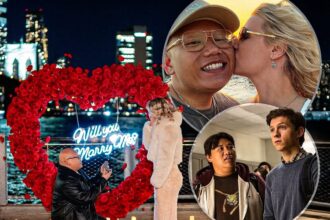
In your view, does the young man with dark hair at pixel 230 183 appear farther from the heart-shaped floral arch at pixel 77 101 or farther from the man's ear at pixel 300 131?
the heart-shaped floral arch at pixel 77 101

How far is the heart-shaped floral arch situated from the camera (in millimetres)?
7711

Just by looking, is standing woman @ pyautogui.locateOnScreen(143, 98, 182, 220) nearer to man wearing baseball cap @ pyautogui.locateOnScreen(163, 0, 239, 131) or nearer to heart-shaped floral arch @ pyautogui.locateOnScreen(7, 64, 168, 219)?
heart-shaped floral arch @ pyautogui.locateOnScreen(7, 64, 168, 219)

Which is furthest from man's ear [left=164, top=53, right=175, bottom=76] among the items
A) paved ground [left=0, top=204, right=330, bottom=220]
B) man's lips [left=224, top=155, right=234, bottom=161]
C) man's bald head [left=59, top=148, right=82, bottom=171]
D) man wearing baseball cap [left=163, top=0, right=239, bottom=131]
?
man's bald head [left=59, top=148, right=82, bottom=171]

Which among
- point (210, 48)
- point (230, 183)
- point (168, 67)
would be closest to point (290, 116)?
point (230, 183)

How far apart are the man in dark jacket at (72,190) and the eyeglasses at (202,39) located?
8.75ft

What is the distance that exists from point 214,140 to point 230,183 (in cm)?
61

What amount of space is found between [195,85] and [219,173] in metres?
1.85

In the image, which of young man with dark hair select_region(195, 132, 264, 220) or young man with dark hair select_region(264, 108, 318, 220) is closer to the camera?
young man with dark hair select_region(264, 108, 318, 220)

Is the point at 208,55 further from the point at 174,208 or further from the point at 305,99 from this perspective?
the point at 174,208

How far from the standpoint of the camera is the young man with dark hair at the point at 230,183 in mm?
7375

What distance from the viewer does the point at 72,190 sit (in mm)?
6727

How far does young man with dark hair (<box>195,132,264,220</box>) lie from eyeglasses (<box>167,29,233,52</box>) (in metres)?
1.64

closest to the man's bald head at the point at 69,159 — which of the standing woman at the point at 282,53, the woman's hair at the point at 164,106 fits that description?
the woman's hair at the point at 164,106

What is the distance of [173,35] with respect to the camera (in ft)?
28.0
